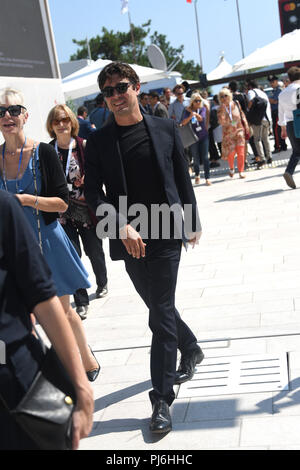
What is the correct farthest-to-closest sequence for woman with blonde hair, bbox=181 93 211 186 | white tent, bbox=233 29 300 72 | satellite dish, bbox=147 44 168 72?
satellite dish, bbox=147 44 168 72, white tent, bbox=233 29 300 72, woman with blonde hair, bbox=181 93 211 186

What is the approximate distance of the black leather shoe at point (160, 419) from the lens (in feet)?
12.0

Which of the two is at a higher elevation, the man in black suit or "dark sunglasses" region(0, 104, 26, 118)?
"dark sunglasses" region(0, 104, 26, 118)

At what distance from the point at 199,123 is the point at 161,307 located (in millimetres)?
10231

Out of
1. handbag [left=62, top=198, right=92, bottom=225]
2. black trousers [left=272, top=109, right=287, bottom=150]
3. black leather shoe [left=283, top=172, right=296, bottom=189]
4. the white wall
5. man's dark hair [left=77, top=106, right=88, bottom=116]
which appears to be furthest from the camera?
black trousers [left=272, top=109, right=287, bottom=150]

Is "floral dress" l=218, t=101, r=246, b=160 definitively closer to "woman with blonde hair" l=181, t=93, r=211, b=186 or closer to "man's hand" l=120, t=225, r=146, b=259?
"woman with blonde hair" l=181, t=93, r=211, b=186

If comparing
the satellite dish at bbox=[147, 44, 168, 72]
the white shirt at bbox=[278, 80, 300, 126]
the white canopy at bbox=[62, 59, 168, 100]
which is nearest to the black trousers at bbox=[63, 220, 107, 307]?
the white shirt at bbox=[278, 80, 300, 126]

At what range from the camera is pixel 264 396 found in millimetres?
3947

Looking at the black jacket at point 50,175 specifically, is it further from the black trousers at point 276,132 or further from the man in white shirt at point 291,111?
the black trousers at point 276,132

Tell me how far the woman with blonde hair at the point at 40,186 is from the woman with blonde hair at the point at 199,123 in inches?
376

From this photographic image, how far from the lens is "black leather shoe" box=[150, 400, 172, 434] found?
365 cm

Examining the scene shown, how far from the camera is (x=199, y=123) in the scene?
1365 centimetres

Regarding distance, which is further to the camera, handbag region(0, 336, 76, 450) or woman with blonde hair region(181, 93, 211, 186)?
woman with blonde hair region(181, 93, 211, 186)

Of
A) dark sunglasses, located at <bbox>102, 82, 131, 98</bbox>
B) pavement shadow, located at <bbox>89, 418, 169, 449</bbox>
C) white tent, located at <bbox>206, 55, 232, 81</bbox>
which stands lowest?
pavement shadow, located at <bbox>89, 418, 169, 449</bbox>

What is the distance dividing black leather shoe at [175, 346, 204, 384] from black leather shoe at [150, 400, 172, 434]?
1.96ft
